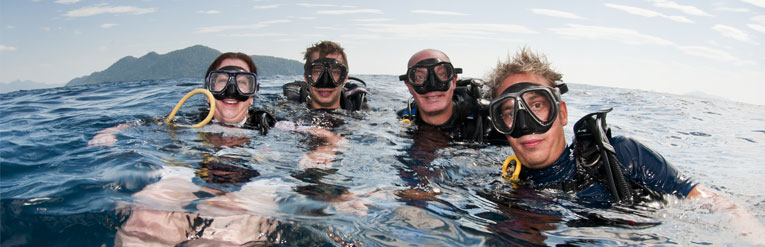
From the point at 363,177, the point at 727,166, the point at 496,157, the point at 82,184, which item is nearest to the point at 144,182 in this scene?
the point at 82,184

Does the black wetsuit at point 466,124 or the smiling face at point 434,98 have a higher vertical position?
the smiling face at point 434,98

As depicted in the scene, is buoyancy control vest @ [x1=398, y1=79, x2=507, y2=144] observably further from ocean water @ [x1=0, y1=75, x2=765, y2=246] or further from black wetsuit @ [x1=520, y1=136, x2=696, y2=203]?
black wetsuit @ [x1=520, y1=136, x2=696, y2=203]

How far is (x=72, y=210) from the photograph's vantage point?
2191 millimetres

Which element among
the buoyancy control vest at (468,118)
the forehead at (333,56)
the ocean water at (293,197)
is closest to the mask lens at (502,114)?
the ocean water at (293,197)

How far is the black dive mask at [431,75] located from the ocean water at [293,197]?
0.62 metres

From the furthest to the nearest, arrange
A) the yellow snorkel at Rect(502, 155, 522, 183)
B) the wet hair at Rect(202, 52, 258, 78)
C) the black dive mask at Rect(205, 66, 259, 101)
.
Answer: the wet hair at Rect(202, 52, 258, 78) → the black dive mask at Rect(205, 66, 259, 101) → the yellow snorkel at Rect(502, 155, 522, 183)

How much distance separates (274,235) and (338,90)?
141 inches

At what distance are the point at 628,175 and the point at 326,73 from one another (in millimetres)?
3594

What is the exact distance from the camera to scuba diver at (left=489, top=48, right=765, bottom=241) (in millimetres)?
2500

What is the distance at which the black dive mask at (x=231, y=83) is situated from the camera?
13.2 feet

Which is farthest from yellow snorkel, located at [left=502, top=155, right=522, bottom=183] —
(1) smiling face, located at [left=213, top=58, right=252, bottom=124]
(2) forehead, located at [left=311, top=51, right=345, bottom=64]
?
(2) forehead, located at [left=311, top=51, right=345, bottom=64]

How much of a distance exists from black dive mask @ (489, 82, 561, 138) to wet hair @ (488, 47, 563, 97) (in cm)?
15

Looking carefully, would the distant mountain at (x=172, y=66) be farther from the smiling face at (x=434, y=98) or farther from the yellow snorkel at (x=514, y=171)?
the yellow snorkel at (x=514, y=171)

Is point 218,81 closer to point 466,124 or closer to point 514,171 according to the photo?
point 466,124
